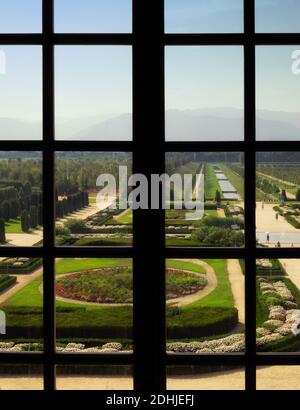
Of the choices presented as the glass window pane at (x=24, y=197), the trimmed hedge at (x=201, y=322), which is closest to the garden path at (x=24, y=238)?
the glass window pane at (x=24, y=197)

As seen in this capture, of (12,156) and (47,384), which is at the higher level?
(12,156)

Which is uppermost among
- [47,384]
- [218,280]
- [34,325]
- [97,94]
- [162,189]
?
[97,94]

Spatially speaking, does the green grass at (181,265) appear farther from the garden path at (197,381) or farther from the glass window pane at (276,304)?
the garden path at (197,381)

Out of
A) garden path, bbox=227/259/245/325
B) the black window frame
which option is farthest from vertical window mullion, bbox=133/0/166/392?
garden path, bbox=227/259/245/325

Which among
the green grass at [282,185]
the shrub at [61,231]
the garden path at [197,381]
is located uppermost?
the green grass at [282,185]

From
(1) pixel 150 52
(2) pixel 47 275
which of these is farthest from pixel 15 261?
(1) pixel 150 52

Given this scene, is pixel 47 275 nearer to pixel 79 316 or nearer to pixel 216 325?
pixel 79 316

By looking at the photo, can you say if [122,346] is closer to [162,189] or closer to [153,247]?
[153,247]
